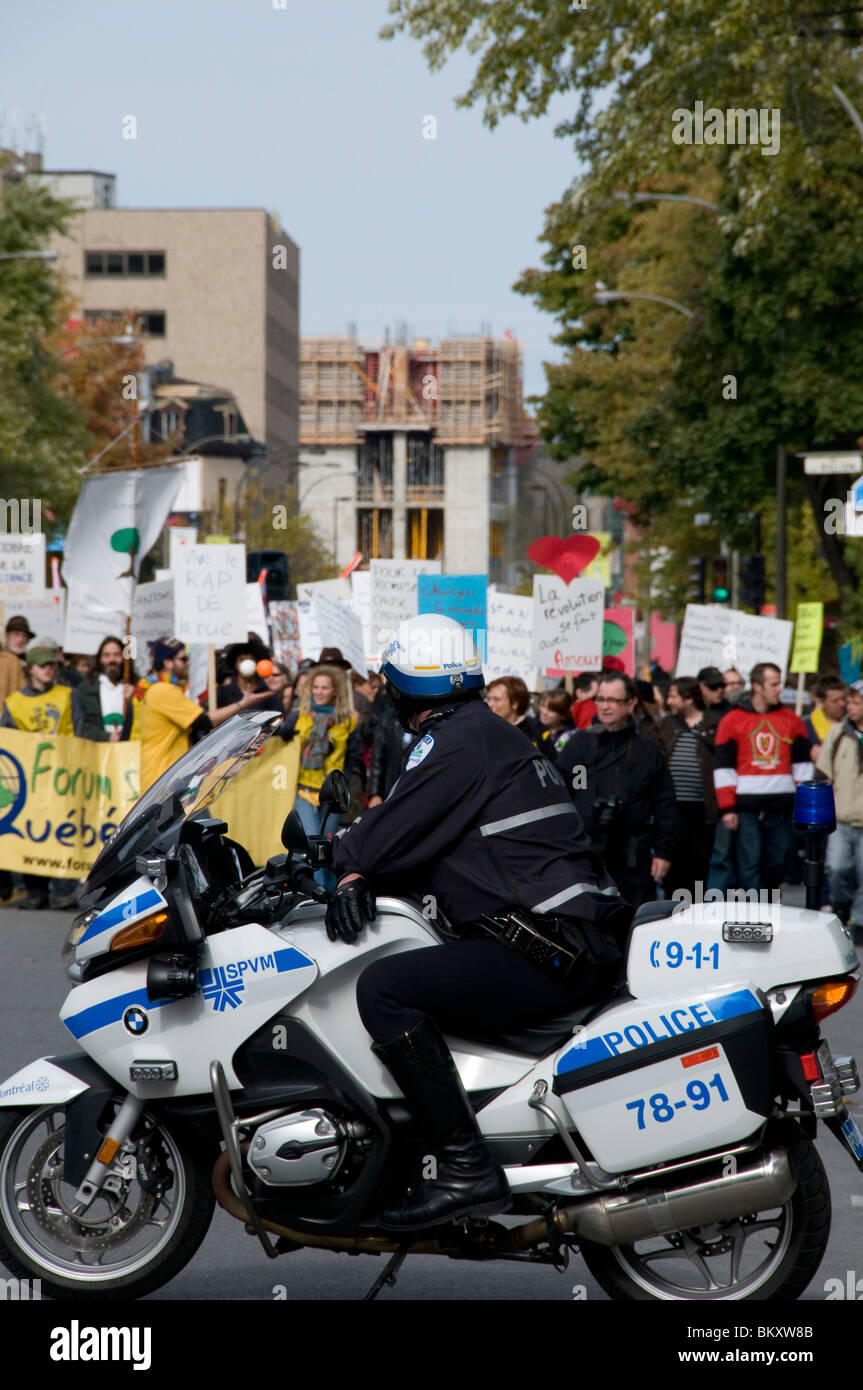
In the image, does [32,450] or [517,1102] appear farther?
[32,450]

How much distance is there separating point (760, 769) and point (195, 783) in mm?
9126

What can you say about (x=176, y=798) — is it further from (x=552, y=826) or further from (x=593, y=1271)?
(x=593, y=1271)

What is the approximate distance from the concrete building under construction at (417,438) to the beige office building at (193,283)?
1788 inches

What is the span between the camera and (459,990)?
14.6 feet

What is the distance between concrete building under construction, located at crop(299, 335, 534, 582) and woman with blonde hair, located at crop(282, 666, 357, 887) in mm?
145848

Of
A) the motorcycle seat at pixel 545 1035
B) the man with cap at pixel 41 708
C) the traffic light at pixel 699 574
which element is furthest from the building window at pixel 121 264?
the motorcycle seat at pixel 545 1035

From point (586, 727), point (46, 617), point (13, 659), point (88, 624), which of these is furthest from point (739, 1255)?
point (46, 617)

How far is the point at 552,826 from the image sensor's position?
4.57 metres

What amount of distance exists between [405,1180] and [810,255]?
24772mm

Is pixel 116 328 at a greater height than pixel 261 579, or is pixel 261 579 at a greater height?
pixel 116 328

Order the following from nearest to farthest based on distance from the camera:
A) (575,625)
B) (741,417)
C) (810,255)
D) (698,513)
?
(575,625)
(810,255)
(741,417)
(698,513)

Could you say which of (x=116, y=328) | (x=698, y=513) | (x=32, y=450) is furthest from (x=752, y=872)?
(x=116, y=328)

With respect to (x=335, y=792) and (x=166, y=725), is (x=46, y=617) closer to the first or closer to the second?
(x=166, y=725)

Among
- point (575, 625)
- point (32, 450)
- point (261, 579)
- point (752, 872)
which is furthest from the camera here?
point (32, 450)
